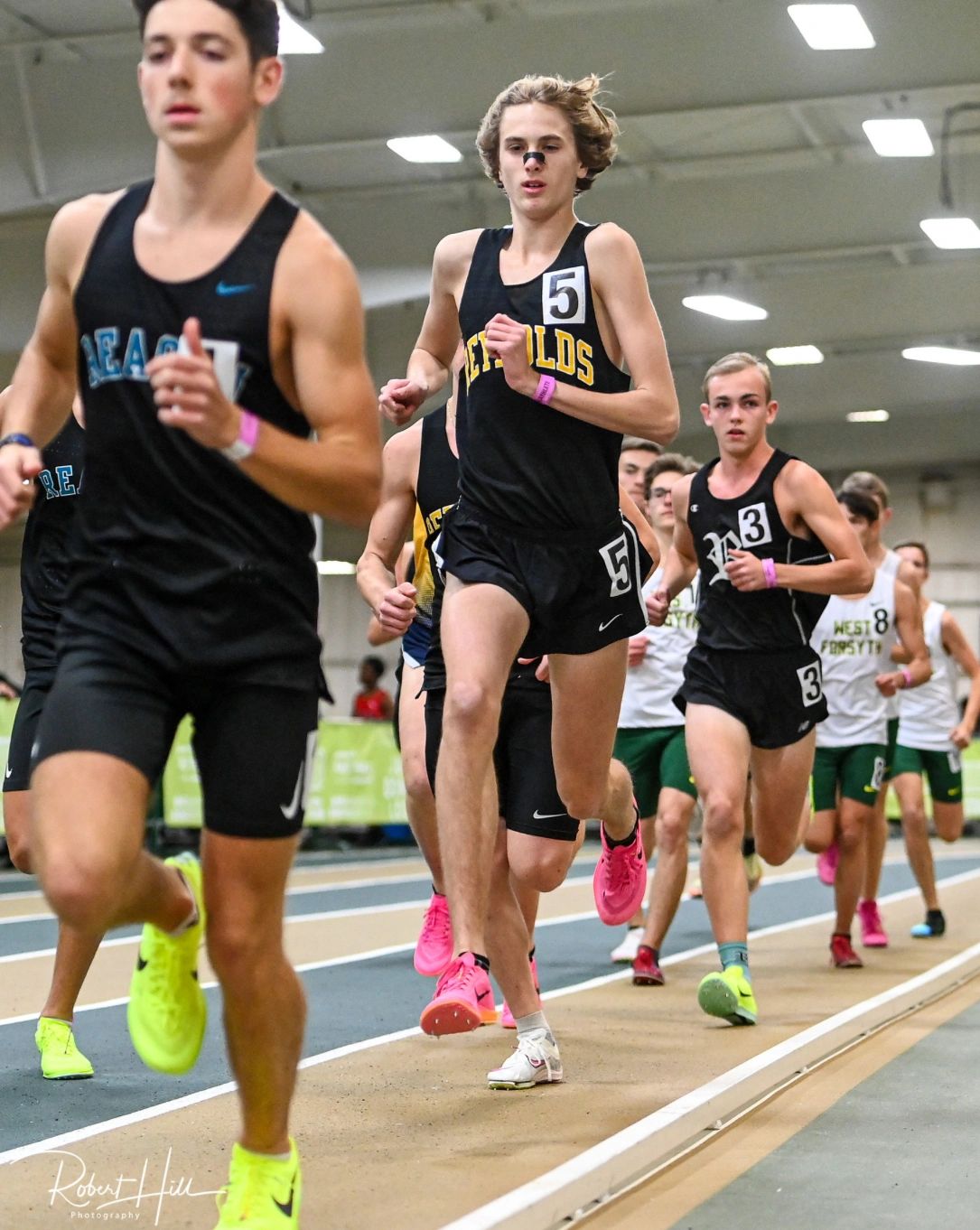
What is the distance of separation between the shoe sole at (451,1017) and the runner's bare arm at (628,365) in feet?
5.20

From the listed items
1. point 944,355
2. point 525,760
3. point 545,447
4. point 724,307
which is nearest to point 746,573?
point 525,760

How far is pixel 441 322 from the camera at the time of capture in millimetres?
5562

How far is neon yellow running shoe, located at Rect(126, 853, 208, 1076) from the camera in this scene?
3.56m

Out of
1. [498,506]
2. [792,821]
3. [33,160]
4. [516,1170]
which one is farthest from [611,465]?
[33,160]

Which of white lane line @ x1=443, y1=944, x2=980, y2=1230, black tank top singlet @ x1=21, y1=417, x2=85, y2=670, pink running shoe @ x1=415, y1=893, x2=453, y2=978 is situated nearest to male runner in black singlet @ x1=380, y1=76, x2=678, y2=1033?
white lane line @ x1=443, y1=944, x2=980, y2=1230

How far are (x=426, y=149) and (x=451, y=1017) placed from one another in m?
13.0

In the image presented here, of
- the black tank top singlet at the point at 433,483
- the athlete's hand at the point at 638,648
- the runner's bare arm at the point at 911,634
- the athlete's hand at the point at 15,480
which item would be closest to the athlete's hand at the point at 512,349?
the black tank top singlet at the point at 433,483

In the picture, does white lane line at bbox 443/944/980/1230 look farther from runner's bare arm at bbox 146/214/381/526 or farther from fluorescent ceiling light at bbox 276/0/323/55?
fluorescent ceiling light at bbox 276/0/323/55

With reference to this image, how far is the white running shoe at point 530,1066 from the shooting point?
528 cm

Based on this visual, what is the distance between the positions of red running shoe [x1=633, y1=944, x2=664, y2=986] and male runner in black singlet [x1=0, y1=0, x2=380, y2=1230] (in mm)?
5073

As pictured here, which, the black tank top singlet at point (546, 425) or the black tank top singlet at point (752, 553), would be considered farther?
the black tank top singlet at point (752, 553)

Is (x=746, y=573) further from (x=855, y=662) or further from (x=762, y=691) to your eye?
(x=855, y=662)

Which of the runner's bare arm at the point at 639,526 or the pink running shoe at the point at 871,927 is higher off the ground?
the runner's bare arm at the point at 639,526

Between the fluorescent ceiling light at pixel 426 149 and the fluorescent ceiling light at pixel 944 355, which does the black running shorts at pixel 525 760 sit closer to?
the fluorescent ceiling light at pixel 426 149
